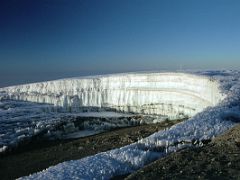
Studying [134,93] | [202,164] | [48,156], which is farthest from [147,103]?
[202,164]

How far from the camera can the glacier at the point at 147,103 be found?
19844 millimetres

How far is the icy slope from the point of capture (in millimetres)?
65500

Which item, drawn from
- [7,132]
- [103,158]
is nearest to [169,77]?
[7,132]

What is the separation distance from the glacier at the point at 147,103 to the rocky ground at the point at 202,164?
1.75 m

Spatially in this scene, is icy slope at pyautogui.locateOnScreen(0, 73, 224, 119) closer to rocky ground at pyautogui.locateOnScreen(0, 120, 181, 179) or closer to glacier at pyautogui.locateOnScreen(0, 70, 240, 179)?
glacier at pyautogui.locateOnScreen(0, 70, 240, 179)

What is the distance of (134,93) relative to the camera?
278 ft

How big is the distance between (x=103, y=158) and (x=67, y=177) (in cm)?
312

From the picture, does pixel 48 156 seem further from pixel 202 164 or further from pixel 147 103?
pixel 147 103

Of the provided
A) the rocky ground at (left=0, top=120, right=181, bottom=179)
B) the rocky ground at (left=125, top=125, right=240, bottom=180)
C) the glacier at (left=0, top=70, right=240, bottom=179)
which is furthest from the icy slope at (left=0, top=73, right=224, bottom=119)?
the rocky ground at (left=125, top=125, right=240, bottom=180)

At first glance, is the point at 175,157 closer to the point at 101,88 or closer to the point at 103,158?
the point at 103,158

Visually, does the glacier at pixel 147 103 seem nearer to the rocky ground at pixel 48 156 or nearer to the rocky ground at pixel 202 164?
the rocky ground at pixel 202 164

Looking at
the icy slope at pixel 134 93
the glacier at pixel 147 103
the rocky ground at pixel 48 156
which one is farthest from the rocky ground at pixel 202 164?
the icy slope at pixel 134 93

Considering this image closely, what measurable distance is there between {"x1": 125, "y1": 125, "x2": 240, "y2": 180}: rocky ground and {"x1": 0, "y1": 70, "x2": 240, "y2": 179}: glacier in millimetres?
1751

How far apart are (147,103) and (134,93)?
5587 millimetres
